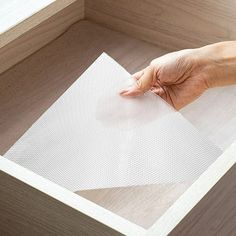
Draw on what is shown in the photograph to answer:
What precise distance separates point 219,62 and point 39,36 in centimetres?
38

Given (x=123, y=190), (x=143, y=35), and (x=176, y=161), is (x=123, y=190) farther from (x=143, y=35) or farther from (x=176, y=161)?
(x=143, y=35)

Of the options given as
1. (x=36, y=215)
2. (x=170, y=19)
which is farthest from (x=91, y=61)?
(x=36, y=215)

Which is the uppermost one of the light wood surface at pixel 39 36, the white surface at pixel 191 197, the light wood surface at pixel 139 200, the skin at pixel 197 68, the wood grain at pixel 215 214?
the white surface at pixel 191 197

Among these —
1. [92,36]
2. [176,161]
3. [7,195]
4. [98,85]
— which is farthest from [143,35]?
[7,195]

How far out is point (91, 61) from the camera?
4.87ft

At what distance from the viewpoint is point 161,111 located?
3.88 ft

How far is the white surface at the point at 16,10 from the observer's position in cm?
114

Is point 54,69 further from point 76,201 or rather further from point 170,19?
point 76,201

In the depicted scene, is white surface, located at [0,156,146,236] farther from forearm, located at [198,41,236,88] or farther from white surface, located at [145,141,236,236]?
forearm, located at [198,41,236,88]

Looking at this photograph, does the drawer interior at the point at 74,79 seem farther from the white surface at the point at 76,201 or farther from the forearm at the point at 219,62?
the white surface at the point at 76,201

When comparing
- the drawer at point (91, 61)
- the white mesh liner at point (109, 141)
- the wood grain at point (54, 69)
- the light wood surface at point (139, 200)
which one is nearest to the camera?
the drawer at point (91, 61)

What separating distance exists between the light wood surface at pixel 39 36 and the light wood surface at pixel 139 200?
33 cm

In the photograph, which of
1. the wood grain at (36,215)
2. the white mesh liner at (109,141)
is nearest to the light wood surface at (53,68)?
the white mesh liner at (109,141)

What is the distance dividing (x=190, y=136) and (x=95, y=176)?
17cm
